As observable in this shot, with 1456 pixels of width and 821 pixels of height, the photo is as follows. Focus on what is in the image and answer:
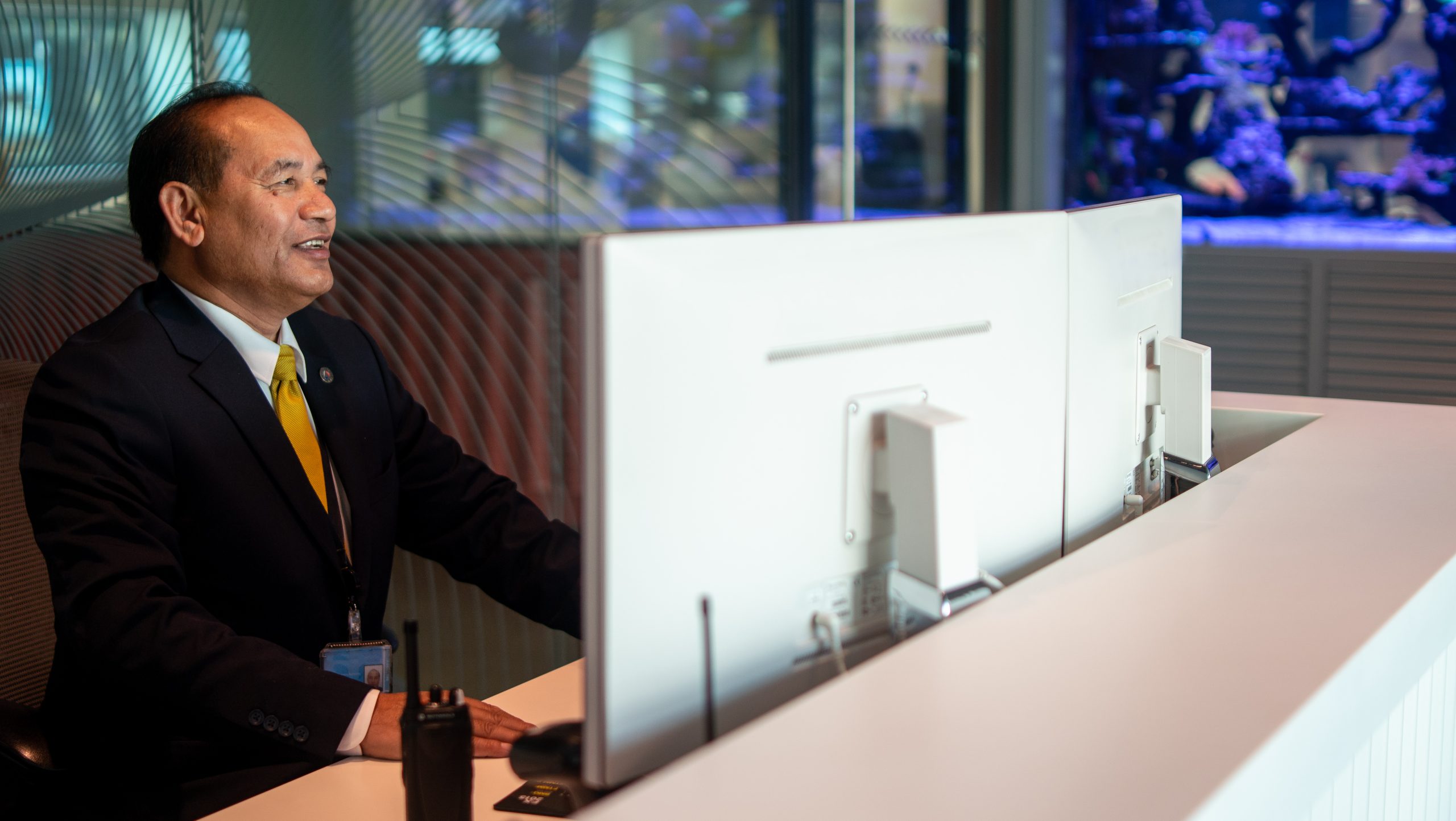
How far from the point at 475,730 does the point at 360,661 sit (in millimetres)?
288

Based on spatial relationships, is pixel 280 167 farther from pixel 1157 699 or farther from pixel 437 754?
pixel 1157 699

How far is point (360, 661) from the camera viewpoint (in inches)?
59.7

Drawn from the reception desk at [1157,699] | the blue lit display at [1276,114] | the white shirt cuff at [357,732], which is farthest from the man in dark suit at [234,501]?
the blue lit display at [1276,114]

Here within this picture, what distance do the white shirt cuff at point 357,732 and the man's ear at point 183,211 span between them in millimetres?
753

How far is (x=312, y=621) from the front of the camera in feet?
5.57

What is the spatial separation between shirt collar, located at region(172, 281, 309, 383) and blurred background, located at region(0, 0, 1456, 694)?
2.31 feet

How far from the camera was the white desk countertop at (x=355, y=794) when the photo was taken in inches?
46.0

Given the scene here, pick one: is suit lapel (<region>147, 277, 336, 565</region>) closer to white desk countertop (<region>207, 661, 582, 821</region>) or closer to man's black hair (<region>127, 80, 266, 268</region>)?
man's black hair (<region>127, 80, 266, 268</region>)

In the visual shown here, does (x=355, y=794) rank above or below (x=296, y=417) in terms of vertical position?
below

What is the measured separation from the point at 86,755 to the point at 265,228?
0.72 m

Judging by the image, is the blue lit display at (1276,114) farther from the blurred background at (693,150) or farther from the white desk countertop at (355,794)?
the white desk countertop at (355,794)

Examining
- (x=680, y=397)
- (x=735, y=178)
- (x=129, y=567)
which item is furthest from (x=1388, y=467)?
(x=735, y=178)

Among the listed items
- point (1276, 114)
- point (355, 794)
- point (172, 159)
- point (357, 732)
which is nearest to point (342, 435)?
point (172, 159)

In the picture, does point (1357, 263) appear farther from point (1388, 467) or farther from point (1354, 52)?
point (1388, 467)
